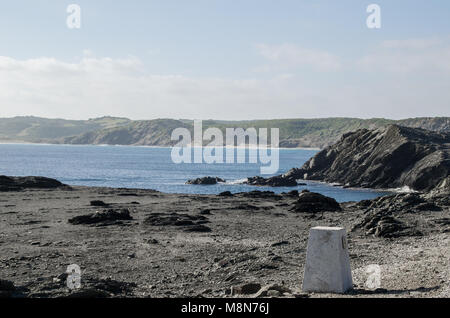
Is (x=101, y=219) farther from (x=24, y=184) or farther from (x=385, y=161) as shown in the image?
(x=385, y=161)

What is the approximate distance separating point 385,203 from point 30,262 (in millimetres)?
31929

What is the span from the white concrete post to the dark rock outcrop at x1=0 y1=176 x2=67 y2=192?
1981 inches

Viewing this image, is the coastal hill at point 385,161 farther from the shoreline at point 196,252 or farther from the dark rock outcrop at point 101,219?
the dark rock outcrop at point 101,219

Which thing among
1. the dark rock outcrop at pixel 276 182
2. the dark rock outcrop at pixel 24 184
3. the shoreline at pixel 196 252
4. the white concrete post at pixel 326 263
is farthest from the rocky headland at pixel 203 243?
the dark rock outcrop at pixel 276 182

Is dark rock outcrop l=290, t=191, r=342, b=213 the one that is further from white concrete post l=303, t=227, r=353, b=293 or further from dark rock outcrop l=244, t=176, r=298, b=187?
dark rock outcrop l=244, t=176, r=298, b=187

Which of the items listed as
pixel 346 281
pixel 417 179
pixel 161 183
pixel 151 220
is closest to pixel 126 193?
pixel 151 220

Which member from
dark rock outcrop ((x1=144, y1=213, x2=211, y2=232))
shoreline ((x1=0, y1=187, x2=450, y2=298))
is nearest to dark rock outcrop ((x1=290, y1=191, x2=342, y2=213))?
shoreline ((x1=0, y1=187, x2=450, y2=298))

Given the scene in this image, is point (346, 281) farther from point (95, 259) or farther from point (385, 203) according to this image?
point (385, 203)

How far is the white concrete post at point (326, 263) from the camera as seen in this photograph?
14.5 meters

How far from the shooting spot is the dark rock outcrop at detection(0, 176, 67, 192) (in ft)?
195

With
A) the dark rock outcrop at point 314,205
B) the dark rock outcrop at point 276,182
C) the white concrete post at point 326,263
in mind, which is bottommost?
the dark rock outcrop at point 276,182

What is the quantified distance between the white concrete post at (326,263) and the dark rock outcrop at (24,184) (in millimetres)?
50310

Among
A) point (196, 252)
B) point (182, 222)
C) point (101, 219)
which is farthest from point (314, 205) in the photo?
point (196, 252)

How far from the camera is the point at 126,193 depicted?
61.2 metres
